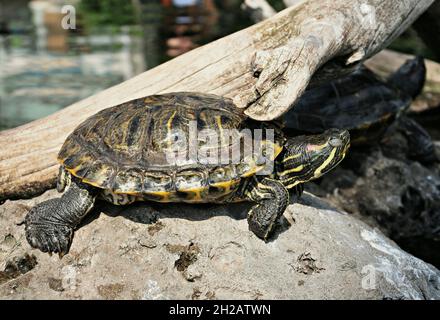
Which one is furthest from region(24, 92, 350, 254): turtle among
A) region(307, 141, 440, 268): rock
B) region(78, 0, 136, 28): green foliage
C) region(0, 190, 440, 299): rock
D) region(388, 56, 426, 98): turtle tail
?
region(78, 0, 136, 28): green foliage

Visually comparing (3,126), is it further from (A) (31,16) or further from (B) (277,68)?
(A) (31,16)

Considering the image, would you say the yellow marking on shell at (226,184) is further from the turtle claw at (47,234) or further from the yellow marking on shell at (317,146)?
the turtle claw at (47,234)

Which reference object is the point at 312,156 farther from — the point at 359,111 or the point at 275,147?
the point at 359,111

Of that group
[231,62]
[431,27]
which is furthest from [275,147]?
[431,27]

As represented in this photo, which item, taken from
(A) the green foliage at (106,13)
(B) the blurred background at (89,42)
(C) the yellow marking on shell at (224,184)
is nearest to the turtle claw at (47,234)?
(C) the yellow marking on shell at (224,184)
